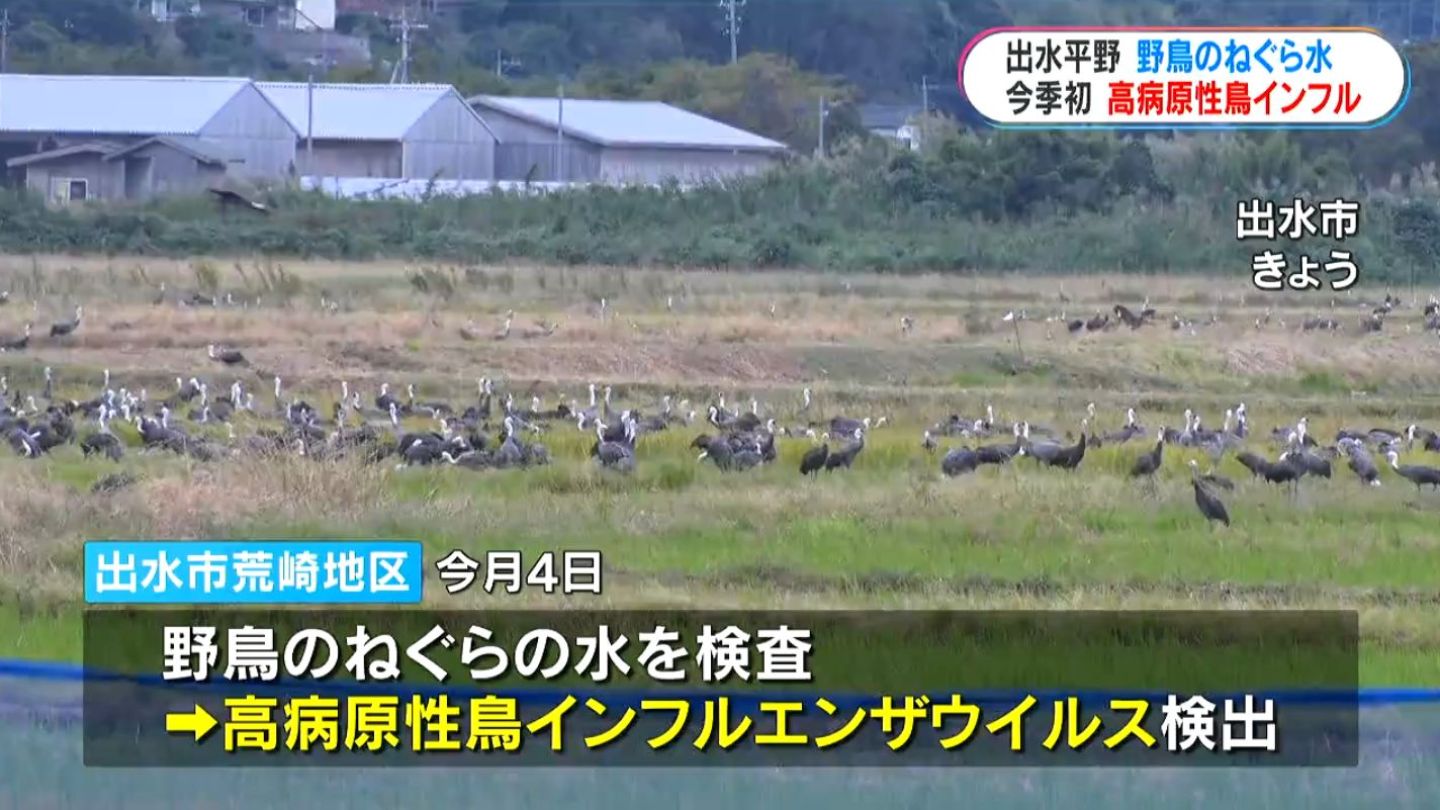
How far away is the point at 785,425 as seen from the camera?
59.7 feet

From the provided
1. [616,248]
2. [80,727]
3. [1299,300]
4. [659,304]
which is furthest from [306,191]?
[80,727]

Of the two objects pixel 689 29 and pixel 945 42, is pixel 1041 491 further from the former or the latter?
pixel 689 29

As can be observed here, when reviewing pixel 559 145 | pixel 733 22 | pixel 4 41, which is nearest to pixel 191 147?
pixel 559 145

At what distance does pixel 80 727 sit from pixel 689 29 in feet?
185

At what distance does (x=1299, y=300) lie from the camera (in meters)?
30.3

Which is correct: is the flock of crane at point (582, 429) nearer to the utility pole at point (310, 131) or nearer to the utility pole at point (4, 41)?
the utility pole at point (310, 131)

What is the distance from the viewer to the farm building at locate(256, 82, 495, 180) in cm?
4881

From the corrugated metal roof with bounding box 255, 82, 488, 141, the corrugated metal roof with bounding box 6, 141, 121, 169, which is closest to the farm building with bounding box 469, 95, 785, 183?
the corrugated metal roof with bounding box 255, 82, 488, 141

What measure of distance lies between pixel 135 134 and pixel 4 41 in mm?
12764
